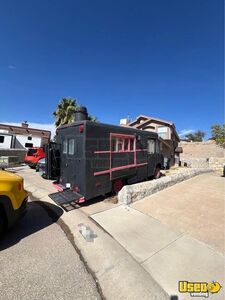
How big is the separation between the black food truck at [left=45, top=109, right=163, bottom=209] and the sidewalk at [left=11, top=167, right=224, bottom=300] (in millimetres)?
1284

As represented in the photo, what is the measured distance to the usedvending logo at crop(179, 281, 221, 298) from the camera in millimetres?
2535

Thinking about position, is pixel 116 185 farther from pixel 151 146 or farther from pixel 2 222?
pixel 2 222

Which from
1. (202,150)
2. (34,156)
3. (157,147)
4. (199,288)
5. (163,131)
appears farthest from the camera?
(202,150)

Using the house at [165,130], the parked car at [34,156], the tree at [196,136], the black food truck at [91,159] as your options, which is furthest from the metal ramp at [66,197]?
the tree at [196,136]

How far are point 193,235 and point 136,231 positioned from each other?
1.34m

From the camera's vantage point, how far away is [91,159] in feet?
19.1

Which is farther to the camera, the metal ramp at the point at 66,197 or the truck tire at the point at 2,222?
the metal ramp at the point at 66,197

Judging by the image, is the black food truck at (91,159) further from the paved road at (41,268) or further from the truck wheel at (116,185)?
the paved road at (41,268)

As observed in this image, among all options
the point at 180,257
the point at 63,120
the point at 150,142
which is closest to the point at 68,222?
the point at 180,257

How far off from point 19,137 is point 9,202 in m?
27.6

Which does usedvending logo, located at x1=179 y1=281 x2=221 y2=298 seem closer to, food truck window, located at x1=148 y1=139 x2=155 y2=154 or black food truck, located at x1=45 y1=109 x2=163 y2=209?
black food truck, located at x1=45 y1=109 x2=163 y2=209

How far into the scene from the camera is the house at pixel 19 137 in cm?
2536

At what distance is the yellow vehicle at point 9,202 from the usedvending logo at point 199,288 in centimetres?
343

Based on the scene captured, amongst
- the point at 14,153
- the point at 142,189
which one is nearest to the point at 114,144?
the point at 142,189
